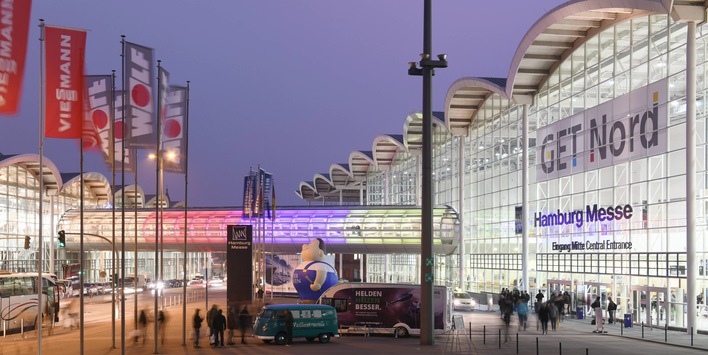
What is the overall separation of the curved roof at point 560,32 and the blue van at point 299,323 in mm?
18623

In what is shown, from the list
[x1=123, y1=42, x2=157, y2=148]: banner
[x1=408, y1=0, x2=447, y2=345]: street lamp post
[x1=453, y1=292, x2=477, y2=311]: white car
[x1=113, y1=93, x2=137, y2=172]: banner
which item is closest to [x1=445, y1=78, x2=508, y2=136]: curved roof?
[x1=453, y1=292, x2=477, y2=311]: white car

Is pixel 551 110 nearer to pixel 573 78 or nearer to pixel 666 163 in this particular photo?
pixel 573 78

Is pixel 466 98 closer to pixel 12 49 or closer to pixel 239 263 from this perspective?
pixel 239 263

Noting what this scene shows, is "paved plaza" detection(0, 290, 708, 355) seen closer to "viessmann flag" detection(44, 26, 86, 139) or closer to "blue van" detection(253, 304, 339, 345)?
"blue van" detection(253, 304, 339, 345)

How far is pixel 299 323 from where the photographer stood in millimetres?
35250

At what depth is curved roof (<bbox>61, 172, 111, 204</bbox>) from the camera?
91.9 metres

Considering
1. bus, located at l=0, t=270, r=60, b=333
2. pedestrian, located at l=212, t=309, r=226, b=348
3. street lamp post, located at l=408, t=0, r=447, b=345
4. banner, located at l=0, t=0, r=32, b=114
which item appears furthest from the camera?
bus, located at l=0, t=270, r=60, b=333

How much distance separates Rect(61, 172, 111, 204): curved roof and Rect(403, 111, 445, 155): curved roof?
32.6 metres

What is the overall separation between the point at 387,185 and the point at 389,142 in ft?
34.2

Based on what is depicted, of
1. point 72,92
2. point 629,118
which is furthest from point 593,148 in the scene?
point 72,92

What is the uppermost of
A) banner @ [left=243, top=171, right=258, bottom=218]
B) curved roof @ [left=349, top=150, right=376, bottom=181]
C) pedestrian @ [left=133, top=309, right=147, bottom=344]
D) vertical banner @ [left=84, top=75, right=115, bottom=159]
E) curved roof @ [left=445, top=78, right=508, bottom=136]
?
curved roof @ [left=445, top=78, right=508, bottom=136]

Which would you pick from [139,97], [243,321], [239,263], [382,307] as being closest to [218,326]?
[243,321]

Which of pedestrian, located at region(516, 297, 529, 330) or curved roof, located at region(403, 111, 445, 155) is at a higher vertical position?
curved roof, located at region(403, 111, 445, 155)

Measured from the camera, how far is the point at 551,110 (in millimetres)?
56219
